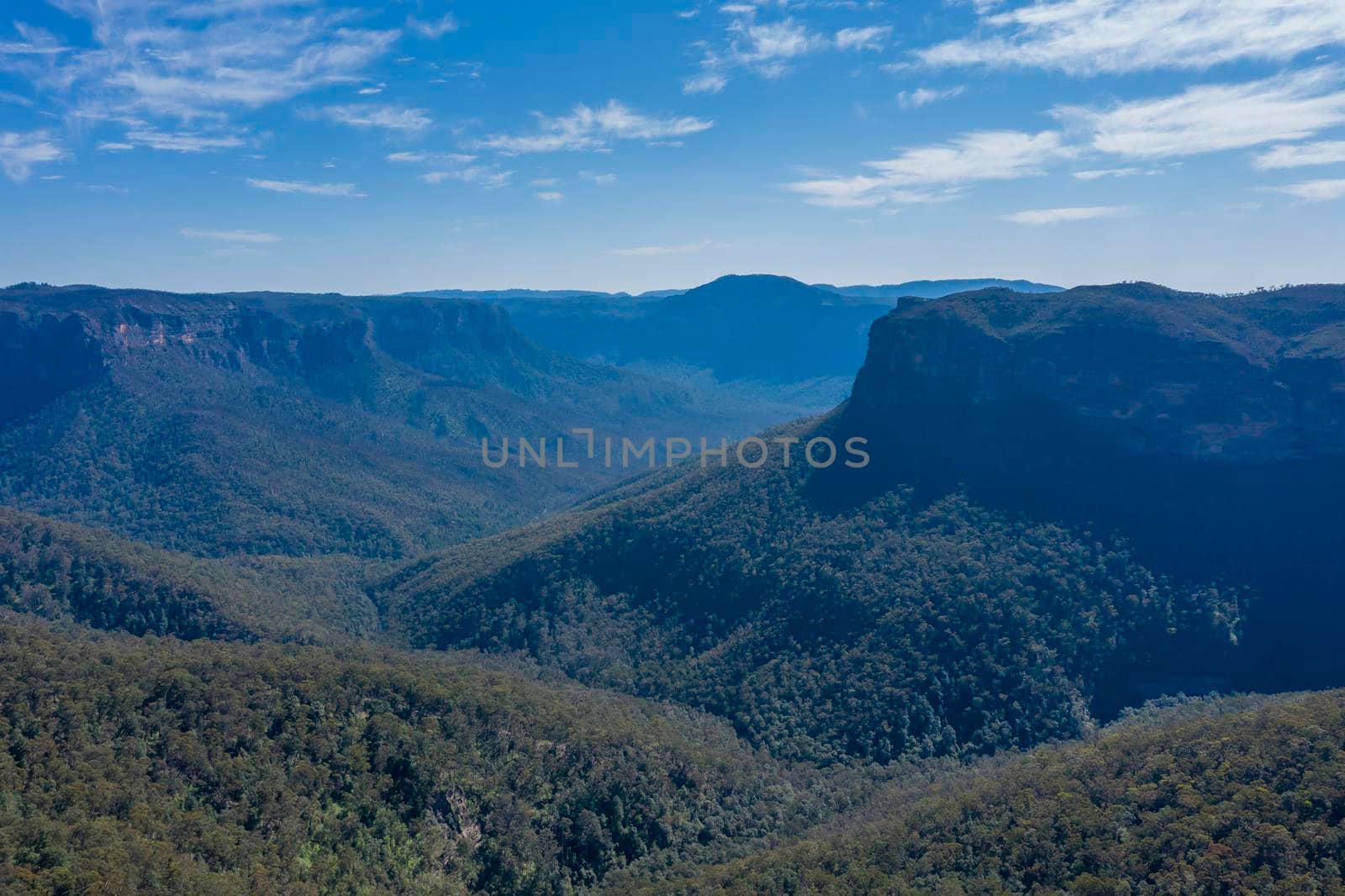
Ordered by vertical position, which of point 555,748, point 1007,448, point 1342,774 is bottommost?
point 555,748

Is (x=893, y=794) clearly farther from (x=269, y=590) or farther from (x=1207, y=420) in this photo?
(x=269, y=590)

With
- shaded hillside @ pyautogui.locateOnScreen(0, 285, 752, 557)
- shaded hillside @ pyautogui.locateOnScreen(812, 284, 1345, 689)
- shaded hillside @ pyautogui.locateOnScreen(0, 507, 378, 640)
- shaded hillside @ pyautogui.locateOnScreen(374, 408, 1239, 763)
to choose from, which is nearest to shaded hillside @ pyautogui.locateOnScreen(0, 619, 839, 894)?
shaded hillside @ pyautogui.locateOnScreen(374, 408, 1239, 763)

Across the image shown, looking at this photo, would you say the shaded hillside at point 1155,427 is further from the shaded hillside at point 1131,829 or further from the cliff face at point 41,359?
the cliff face at point 41,359

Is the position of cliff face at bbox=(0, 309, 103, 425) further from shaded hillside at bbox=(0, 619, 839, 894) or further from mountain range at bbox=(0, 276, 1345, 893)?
shaded hillside at bbox=(0, 619, 839, 894)

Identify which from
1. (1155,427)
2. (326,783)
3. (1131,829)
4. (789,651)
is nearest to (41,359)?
(326,783)

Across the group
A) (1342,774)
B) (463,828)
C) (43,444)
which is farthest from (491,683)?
(43,444)
